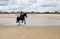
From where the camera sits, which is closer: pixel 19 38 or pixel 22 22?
pixel 19 38

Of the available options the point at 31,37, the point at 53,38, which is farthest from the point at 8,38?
the point at 53,38

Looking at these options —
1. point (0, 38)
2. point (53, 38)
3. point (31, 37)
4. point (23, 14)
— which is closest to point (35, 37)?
point (31, 37)

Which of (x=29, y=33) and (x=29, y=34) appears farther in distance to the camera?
(x=29, y=33)

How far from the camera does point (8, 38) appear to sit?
12.4 meters

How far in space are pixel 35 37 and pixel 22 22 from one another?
966 cm

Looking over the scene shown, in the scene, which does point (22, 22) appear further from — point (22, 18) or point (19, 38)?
point (19, 38)

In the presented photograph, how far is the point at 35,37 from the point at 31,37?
0.71 ft

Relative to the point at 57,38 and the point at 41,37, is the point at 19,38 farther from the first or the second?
the point at 57,38

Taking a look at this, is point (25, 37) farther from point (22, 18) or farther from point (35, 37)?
point (22, 18)

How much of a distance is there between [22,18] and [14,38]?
30.7 ft

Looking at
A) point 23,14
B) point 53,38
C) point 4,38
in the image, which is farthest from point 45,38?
point 23,14

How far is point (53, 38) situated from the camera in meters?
12.4

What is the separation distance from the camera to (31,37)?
12820 millimetres

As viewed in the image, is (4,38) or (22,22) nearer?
(4,38)
